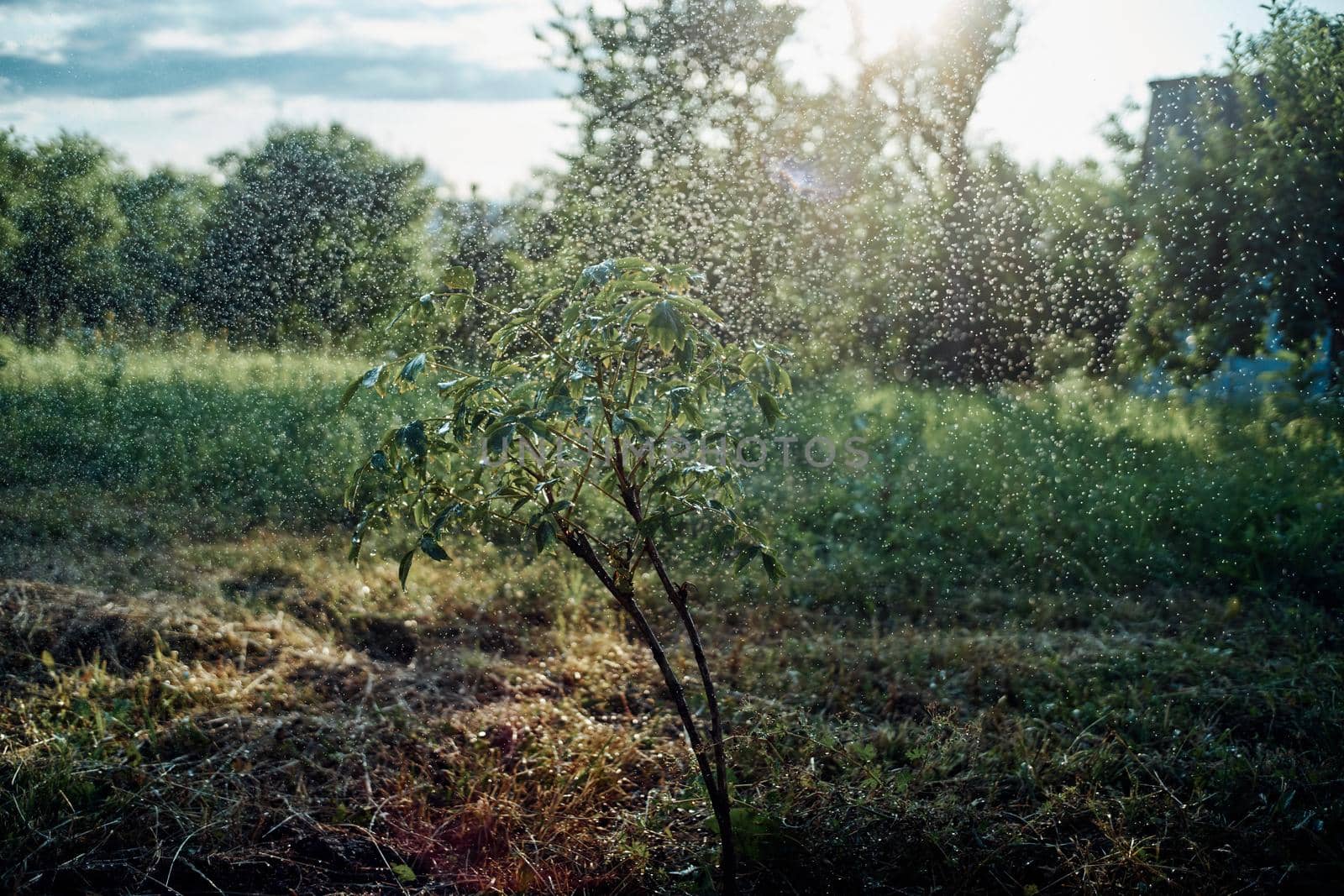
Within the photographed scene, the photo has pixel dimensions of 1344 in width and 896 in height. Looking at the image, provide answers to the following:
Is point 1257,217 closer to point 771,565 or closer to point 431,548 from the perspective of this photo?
point 771,565

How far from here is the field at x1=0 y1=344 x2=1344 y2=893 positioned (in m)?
1.55

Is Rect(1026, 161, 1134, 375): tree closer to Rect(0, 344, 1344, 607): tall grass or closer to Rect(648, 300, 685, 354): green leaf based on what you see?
Rect(0, 344, 1344, 607): tall grass

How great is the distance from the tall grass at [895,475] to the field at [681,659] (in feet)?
0.05

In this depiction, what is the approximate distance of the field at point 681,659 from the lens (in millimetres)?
1550

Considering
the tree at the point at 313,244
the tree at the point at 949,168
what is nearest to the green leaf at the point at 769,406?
the tree at the point at 313,244

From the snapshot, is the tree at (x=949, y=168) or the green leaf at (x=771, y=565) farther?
the tree at (x=949, y=168)

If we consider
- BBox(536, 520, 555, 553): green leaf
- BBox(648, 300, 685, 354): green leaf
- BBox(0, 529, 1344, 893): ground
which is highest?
BBox(648, 300, 685, 354): green leaf

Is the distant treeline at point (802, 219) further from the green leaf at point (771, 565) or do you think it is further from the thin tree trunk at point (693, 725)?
the green leaf at point (771, 565)

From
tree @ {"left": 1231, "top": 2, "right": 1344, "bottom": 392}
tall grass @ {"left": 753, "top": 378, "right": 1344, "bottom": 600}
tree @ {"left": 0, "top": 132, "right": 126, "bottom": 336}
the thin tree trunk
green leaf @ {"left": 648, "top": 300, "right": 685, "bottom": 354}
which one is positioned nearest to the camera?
green leaf @ {"left": 648, "top": 300, "right": 685, "bottom": 354}

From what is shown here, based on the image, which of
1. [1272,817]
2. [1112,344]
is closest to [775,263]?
[1112,344]

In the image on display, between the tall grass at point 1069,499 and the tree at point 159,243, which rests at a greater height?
the tree at point 159,243

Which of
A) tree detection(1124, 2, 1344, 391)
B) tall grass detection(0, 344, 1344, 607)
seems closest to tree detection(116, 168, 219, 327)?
tall grass detection(0, 344, 1344, 607)

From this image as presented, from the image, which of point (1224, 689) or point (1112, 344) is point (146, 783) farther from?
point (1112, 344)

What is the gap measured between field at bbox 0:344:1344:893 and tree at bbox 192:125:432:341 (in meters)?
0.26
